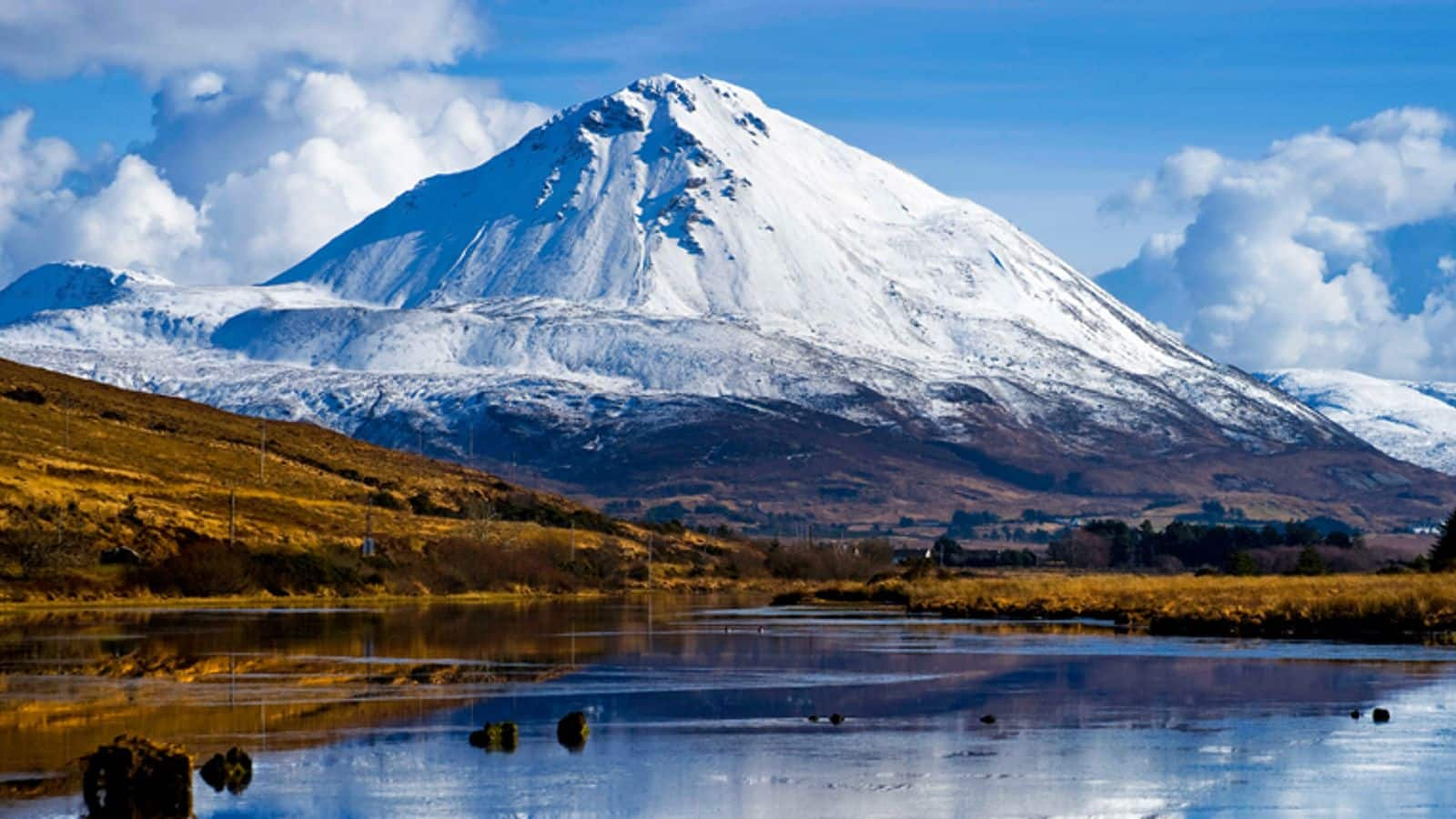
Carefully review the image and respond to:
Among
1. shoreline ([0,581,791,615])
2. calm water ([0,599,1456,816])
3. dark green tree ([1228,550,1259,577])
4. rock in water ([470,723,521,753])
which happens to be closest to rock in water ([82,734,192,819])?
calm water ([0,599,1456,816])

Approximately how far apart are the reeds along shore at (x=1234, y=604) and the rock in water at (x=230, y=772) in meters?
49.1

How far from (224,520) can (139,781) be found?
10293 centimetres

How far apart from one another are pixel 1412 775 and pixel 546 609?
272ft

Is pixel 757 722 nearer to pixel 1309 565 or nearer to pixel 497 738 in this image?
pixel 497 738

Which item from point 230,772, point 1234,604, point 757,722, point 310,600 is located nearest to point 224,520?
point 310,600

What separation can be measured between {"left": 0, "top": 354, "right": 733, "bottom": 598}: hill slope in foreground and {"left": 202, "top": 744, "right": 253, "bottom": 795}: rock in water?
Result: 6880 cm

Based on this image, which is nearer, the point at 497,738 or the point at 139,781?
the point at 139,781

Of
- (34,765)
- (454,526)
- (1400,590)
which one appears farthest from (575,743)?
(454,526)

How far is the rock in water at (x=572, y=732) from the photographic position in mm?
40188

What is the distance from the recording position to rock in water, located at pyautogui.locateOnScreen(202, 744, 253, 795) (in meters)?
34.2

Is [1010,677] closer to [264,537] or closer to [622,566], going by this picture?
[264,537]

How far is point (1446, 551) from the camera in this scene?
396 ft

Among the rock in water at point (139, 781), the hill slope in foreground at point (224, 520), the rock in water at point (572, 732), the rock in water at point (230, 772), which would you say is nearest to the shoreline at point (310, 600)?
the hill slope in foreground at point (224, 520)

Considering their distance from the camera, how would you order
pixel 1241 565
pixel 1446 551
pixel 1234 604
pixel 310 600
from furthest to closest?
pixel 1241 565, pixel 1446 551, pixel 310 600, pixel 1234 604
